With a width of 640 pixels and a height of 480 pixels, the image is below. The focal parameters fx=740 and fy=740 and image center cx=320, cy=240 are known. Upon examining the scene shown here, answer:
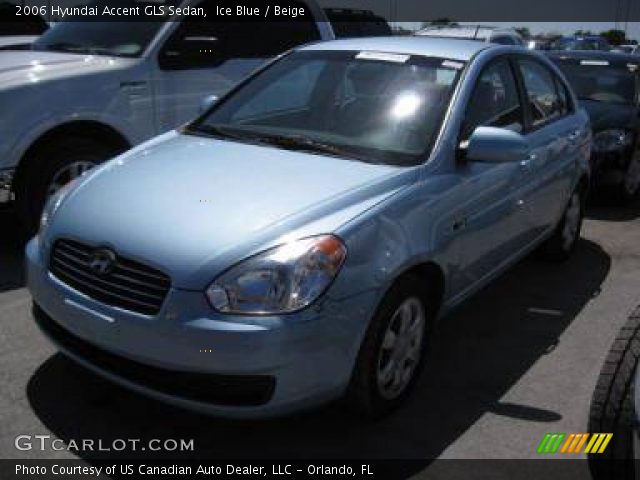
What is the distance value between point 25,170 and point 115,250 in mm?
2527

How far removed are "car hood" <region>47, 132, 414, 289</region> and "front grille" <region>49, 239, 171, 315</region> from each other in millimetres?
42

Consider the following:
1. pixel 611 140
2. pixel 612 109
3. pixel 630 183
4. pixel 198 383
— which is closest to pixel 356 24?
pixel 612 109

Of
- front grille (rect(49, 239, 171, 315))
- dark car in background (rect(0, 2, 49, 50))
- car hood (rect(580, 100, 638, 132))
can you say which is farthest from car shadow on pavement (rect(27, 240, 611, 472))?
dark car in background (rect(0, 2, 49, 50))

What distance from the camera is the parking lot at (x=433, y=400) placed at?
3055mm

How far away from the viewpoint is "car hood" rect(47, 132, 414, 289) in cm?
279

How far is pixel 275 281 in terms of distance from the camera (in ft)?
8.89

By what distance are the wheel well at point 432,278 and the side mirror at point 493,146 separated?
1.98 ft

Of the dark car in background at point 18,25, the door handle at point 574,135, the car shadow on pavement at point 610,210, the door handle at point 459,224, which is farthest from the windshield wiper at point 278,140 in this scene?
the dark car in background at point 18,25

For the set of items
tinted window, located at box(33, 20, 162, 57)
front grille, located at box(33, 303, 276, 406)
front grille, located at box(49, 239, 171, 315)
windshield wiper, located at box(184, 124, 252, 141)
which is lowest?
front grille, located at box(33, 303, 276, 406)

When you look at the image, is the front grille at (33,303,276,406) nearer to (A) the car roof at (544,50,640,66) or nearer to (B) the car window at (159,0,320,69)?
(B) the car window at (159,0,320,69)

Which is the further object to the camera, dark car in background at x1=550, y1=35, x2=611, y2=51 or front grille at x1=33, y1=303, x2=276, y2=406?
dark car in background at x1=550, y1=35, x2=611, y2=51

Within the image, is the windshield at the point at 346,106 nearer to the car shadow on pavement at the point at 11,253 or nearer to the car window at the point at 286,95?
the car window at the point at 286,95

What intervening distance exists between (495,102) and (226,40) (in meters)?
2.92

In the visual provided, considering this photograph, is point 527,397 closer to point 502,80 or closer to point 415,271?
point 415,271
